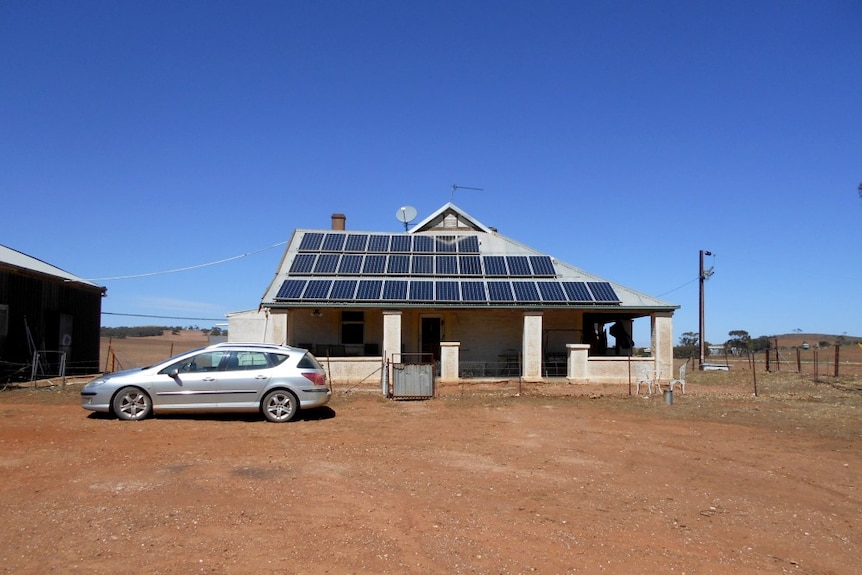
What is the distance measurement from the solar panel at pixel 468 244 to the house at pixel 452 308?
0.04 metres

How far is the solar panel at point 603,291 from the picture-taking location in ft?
69.8

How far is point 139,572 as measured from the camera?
4.80 metres

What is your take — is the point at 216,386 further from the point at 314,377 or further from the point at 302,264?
the point at 302,264

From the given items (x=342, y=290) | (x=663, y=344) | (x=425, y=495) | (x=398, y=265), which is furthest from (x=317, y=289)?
(x=425, y=495)

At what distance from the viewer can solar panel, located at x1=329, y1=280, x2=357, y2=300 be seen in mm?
20922

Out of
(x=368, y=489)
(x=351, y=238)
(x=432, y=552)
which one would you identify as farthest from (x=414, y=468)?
(x=351, y=238)

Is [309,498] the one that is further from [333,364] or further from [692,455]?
[333,364]

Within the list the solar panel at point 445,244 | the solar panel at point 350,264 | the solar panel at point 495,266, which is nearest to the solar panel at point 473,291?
the solar panel at point 495,266

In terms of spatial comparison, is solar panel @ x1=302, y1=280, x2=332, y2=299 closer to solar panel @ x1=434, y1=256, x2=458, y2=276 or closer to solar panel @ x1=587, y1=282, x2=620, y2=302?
solar panel @ x1=434, y1=256, x2=458, y2=276

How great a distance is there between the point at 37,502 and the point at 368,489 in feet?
10.5

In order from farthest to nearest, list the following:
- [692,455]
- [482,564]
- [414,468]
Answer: [692,455]
[414,468]
[482,564]

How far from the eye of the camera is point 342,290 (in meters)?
21.4

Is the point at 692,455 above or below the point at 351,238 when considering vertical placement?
below

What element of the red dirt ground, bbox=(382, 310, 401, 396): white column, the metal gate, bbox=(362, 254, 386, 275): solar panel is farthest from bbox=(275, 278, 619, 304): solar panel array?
the red dirt ground
